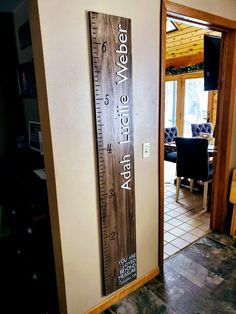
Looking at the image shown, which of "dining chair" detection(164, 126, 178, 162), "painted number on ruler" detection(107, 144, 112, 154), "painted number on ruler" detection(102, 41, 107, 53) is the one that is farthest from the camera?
"dining chair" detection(164, 126, 178, 162)

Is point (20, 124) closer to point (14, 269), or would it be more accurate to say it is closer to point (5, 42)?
point (5, 42)

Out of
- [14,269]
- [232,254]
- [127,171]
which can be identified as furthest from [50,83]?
[232,254]

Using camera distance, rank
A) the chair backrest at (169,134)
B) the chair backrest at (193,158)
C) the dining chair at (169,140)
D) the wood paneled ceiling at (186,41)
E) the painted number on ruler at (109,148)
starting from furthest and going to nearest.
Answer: the chair backrest at (169,134) → the wood paneled ceiling at (186,41) → the dining chair at (169,140) → the chair backrest at (193,158) → the painted number on ruler at (109,148)

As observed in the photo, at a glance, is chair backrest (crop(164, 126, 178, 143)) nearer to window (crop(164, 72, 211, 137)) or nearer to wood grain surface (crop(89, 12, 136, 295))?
window (crop(164, 72, 211, 137))

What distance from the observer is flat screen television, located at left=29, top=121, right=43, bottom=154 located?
2223 mm

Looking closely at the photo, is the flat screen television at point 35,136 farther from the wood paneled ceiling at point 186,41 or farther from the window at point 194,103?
the window at point 194,103

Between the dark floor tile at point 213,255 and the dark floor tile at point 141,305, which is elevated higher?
the dark floor tile at point 213,255

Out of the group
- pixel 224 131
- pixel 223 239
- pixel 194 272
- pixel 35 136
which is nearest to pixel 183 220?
pixel 223 239

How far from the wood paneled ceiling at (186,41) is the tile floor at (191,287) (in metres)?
3.89

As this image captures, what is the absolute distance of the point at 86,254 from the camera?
5.15ft

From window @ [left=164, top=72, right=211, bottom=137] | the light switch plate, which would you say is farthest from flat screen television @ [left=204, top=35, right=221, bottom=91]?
window @ [left=164, top=72, right=211, bottom=137]

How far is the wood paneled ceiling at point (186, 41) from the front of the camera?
4.52 meters

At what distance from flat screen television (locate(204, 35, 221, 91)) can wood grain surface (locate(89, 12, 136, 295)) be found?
1491 millimetres

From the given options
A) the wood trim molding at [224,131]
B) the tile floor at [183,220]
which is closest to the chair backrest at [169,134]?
the tile floor at [183,220]
